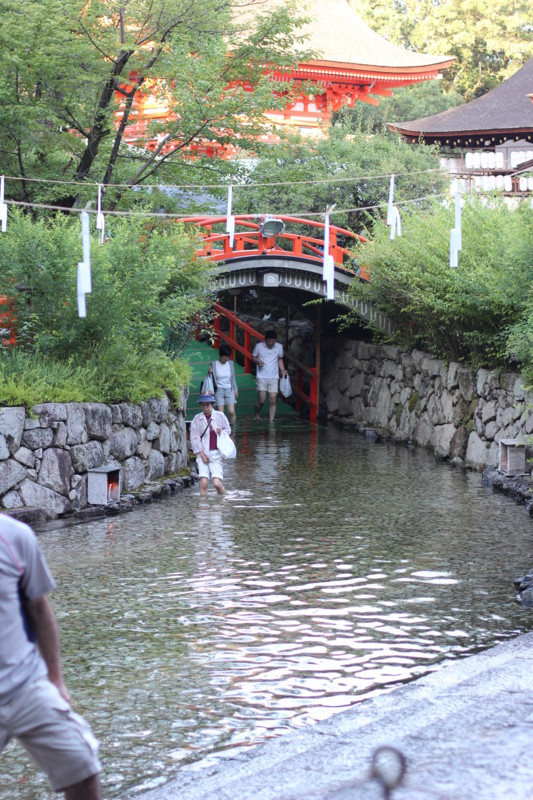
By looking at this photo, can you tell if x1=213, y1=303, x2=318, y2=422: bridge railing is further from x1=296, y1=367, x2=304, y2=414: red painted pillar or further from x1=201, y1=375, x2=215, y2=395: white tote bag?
x1=201, y1=375, x2=215, y2=395: white tote bag

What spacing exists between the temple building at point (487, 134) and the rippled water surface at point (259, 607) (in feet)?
57.3

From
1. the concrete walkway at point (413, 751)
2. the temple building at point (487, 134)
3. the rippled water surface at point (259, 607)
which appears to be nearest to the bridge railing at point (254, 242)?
the rippled water surface at point (259, 607)

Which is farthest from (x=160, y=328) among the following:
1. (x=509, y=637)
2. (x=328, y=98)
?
(x=328, y=98)

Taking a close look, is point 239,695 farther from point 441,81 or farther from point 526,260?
point 441,81

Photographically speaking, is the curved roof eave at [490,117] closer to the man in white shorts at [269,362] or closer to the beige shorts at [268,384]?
the man in white shorts at [269,362]

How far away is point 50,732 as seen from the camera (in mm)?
3781

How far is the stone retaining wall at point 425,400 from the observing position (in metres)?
17.1

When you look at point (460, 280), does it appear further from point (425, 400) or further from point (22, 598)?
point (22, 598)

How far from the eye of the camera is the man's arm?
13.0 ft

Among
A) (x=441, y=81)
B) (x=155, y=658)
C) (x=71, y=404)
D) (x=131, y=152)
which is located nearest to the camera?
(x=155, y=658)

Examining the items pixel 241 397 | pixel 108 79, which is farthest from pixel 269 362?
pixel 108 79

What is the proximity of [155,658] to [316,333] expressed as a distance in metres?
19.2

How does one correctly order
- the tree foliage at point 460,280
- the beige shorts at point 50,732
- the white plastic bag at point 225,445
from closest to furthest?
the beige shorts at point 50,732
the white plastic bag at point 225,445
the tree foliage at point 460,280

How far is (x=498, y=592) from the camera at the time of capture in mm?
9227
